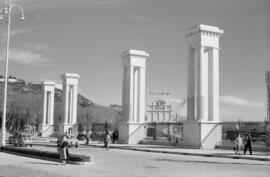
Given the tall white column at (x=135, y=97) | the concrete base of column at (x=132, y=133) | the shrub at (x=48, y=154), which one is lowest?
the shrub at (x=48, y=154)

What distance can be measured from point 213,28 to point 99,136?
2147 centimetres

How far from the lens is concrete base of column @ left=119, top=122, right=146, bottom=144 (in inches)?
1620

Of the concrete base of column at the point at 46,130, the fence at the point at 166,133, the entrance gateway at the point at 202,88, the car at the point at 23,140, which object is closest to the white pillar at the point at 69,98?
the concrete base of column at the point at 46,130

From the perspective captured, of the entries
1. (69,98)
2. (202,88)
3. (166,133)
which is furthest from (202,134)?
(69,98)

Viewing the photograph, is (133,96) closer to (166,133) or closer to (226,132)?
(166,133)

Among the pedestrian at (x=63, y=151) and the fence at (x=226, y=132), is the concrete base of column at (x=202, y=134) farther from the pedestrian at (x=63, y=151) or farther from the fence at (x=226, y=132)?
the pedestrian at (x=63, y=151)

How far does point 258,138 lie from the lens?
96.3ft

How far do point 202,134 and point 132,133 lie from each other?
1077 centimetres

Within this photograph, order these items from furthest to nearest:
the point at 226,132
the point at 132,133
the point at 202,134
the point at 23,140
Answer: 1. the point at 132,133
2. the point at 23,140
3. the point at 226,132
4. the point at 202,134

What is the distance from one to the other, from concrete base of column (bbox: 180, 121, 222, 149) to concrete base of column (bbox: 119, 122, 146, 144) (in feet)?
29.2

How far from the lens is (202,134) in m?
32.0

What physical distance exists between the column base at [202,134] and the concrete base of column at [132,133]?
29.2ft

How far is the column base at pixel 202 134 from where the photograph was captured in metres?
32.0

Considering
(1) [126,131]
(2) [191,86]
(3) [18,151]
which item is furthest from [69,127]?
(3) [18,151]
